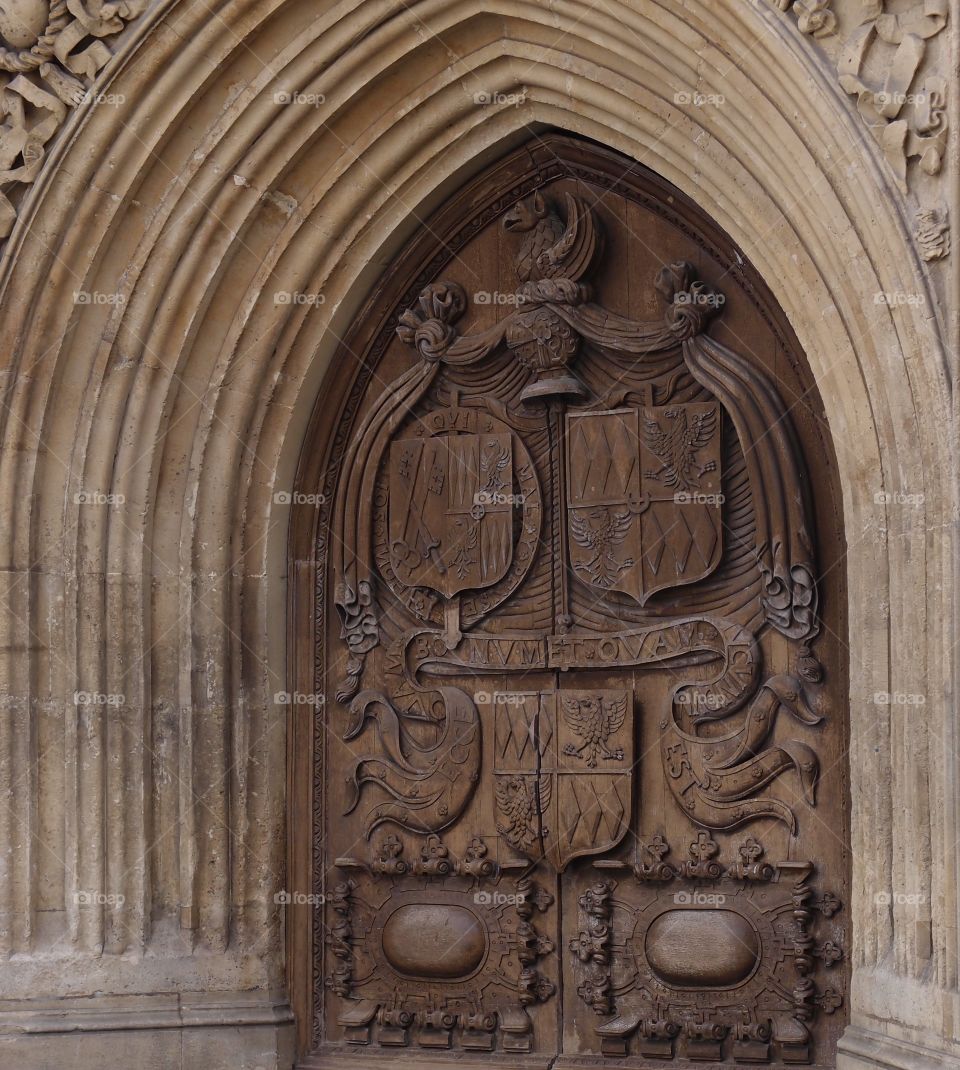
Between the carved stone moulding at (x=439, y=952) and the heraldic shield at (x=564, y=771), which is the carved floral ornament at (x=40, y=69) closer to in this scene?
the heraldic shield at (x=564, y=771)

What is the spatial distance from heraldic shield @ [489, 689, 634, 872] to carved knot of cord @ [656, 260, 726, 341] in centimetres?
128

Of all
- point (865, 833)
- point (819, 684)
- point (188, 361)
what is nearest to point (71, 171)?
point (188, 361)

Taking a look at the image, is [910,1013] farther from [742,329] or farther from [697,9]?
[697,9]

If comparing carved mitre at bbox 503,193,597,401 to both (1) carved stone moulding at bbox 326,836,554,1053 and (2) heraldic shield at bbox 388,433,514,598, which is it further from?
(1) carved stone moulding at bbox 326,836,554,1053

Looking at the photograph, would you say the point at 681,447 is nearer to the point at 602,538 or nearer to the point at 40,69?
the point at 602,538

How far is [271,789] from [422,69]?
8.80ft

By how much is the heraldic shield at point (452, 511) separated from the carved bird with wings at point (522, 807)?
722 mm

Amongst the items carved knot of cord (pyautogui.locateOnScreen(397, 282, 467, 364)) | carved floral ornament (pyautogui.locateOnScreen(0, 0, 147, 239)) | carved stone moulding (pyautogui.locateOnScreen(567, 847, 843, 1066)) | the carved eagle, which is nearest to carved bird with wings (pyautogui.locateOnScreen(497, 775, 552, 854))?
carved stone moulding (pyautogui.locateOnScreen(567, 847, 843, 1066))

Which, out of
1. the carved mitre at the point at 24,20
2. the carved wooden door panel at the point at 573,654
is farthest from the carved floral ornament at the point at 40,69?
the carved wooden door panel at the point at 573,654

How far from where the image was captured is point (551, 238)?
609 centimetres

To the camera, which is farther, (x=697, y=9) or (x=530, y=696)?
(x=530, y=696)

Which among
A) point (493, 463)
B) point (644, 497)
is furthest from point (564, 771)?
point (493, 463)

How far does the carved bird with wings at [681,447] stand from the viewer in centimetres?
579

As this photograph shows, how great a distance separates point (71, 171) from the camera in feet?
19.9
